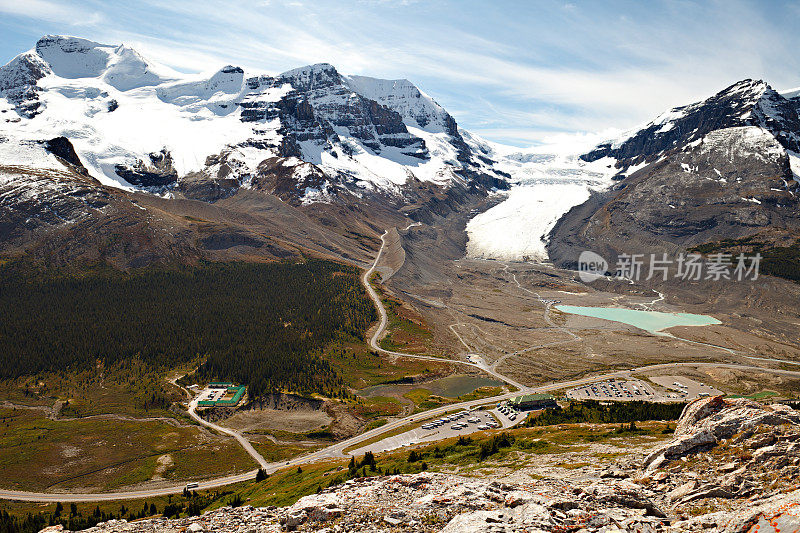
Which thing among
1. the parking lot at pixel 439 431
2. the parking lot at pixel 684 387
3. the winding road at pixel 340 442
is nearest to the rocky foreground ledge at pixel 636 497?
the winding road at pixel 340 442

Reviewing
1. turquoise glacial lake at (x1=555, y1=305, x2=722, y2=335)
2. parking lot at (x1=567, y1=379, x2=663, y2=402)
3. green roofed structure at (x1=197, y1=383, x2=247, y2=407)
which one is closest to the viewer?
green roofed structure at (x1=197, y1=383, x2=247, y2=407)

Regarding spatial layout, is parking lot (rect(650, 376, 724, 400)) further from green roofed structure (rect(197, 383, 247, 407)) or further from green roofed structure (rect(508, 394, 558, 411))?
green roofed structure (rect(197, 383, 247, 407))

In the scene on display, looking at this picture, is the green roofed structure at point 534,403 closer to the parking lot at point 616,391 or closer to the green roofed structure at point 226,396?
the parking lot at point 616,391

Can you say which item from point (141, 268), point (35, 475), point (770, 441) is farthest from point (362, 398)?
point (141, 268)

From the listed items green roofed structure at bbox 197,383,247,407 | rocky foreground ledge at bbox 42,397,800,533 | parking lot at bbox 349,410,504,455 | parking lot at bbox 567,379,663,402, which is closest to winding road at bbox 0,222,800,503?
green roofed structure at bbox 197,383,247,407

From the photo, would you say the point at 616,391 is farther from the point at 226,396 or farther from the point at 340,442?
the point at 226,396

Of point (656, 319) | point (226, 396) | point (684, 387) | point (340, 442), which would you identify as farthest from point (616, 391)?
point (226, 396)

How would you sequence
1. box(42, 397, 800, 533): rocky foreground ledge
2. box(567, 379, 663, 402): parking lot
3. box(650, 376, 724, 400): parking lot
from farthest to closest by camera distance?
box(567, 379, 663, 402): parking lot → box(650, 376, 724, 400): parking lot → box(42, 397, 800, 533): rocky foreground ledge
